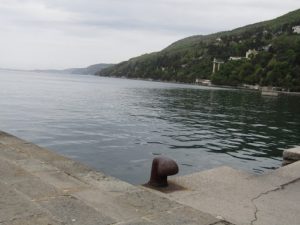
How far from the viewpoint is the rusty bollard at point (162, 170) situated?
7.51 metres

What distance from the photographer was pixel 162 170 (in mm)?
7508

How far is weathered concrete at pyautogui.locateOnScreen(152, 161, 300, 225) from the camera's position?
6.60 m

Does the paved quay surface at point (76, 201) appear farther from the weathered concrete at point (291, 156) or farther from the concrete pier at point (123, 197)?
the weathered concrete at point (291, 156)

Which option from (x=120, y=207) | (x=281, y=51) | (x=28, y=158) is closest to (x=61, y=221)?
(x=120, y=207)

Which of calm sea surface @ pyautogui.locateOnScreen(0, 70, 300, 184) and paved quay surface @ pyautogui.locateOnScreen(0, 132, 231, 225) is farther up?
paved quay surface @ pyautogui.locateOnScreen(0, 132, 231, 225)

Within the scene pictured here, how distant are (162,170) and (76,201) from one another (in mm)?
2395

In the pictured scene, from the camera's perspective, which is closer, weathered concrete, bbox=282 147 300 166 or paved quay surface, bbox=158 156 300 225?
paved quay surface, bbox=158 156 300 225

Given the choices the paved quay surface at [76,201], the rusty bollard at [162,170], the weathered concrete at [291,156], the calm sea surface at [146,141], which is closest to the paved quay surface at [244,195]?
the rusty bollard at [162,170]

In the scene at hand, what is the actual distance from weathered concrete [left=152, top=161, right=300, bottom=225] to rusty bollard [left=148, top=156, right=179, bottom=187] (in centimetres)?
35

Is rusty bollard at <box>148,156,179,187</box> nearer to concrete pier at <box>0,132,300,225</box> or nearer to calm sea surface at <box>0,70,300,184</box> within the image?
concrete pier at <box>0,132,300,225</box>

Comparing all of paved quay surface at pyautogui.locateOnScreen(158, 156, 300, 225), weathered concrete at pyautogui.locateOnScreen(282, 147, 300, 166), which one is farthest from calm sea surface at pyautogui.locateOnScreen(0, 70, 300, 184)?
paved quay surface at pyautogui.locateOnScreen(158, 156, 300, 225)

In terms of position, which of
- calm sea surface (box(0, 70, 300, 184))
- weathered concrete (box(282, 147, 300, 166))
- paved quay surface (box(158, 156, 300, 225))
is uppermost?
paved quay surface (box(158, 156, 300, 225))

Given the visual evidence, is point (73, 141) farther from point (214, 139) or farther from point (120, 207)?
point (120, 207)

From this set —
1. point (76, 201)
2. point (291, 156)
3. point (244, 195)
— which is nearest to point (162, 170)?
point (244, 195)
